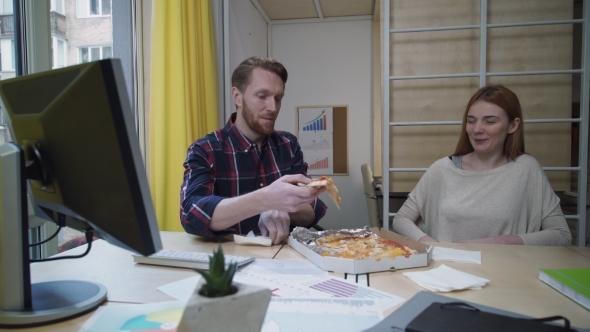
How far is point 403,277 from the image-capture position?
1096 millimetres

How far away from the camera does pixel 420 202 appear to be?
2029mm

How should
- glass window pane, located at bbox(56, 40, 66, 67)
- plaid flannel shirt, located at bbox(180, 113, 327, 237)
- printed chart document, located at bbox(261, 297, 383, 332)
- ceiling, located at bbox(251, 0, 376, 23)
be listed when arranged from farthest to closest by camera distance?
ceiling, located at bbox(251, 0, 376, 23), glass window pane, located at bbox(56, 40, 66, 67), plaid flannel shirt, located at bbox(180, 113, 327, 237), printed chart document, located at bbox(261, 297, 383, 332)

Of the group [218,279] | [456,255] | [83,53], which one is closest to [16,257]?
[218,279]

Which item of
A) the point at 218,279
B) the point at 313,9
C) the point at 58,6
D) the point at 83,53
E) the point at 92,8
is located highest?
the point at 313,9

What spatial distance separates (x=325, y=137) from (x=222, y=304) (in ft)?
12.4

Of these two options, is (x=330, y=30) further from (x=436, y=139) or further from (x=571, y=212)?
(x=571, y=212)

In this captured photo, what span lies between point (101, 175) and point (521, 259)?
49.0 inches

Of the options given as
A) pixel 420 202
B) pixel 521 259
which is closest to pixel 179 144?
pixel 420 202

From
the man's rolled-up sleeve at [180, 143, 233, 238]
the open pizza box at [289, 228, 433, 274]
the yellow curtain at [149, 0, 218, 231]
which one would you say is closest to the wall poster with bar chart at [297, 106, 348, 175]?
the yellow curtain at [149, 0, 218, 231]

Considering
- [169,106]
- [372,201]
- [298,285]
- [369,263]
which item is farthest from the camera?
[372,201]

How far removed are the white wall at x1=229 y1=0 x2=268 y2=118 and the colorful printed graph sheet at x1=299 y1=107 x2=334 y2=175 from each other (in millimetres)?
820

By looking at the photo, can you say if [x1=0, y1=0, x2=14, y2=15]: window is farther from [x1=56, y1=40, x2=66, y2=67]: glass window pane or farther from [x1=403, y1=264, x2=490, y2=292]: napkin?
[x1=403, y1=264, x2=490, y2=292]: napkin

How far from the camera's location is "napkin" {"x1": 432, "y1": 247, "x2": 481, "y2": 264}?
124cm

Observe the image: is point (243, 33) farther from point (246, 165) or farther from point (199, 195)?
point (199, 195)
